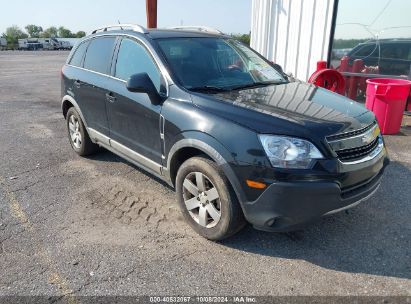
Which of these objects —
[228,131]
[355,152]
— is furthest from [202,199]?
[355,152]

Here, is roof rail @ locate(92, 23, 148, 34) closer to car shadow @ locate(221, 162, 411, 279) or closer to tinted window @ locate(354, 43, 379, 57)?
car shadow @ locate(221, 162, 411, 279)

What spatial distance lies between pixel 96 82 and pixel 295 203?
297cm

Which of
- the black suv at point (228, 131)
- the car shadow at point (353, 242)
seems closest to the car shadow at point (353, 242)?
the car shadow at point (353, 242)

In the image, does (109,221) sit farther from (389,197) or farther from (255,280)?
(389,197)

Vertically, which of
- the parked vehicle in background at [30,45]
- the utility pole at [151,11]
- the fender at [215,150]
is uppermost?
the utility pole at [151,11]

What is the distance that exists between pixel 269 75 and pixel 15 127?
5.58 m

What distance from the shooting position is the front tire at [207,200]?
2996 mm

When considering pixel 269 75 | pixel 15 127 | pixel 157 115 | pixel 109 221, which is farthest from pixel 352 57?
pixel 15 127

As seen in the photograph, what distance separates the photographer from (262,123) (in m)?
2.80

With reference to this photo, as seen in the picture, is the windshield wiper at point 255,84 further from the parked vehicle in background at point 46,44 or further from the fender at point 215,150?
the parked vehicle in background at point 46,44

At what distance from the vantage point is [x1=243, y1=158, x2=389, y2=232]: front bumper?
2.68m

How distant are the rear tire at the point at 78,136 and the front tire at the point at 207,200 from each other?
233 cm

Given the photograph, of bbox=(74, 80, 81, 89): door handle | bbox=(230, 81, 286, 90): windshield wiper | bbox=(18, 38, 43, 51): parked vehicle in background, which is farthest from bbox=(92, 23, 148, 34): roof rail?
bbox=(18, 38, 43, 51): parked vehicle in background

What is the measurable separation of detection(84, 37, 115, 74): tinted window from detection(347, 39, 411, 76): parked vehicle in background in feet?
17.5
